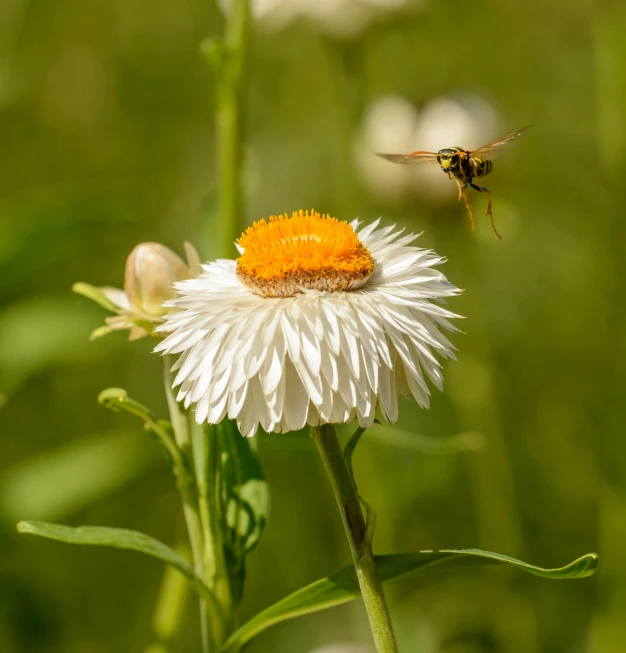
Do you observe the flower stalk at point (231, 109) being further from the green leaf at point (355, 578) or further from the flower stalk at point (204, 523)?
the green leaf at point (355, 578)

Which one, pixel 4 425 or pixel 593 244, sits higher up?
pixel 593 244

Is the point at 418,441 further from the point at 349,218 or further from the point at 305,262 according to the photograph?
the point at 349,218

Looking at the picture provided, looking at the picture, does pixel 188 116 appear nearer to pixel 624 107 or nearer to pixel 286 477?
pixel 286 477

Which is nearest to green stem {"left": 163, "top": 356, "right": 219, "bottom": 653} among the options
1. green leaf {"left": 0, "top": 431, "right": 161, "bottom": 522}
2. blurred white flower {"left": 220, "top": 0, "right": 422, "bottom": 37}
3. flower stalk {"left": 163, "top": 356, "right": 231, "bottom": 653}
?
flower stalk {"left": 163, "top": 356, "right": 231, "bottom": 653}

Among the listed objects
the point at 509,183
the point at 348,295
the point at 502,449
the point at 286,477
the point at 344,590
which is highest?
the point at 509,183

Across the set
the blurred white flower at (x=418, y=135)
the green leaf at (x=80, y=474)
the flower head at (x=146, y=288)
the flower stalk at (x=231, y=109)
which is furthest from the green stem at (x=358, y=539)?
the blurred white flower at (x=418, y=135)

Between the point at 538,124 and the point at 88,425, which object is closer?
the point at 88,425

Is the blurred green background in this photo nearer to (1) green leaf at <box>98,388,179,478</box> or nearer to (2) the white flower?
(1) green leaf at <box>98,388,179,478</box>

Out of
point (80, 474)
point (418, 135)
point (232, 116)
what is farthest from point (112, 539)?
point (418, 135)

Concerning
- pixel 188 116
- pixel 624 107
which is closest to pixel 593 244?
pixel 624 107
